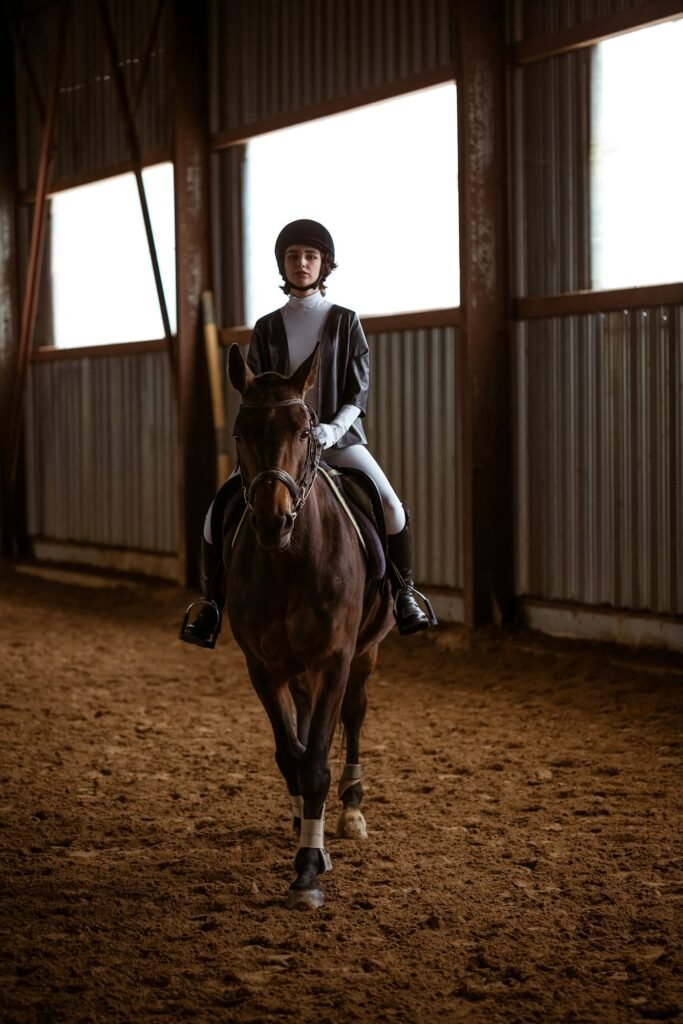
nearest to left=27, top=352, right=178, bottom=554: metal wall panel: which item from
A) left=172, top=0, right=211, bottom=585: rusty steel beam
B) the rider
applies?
left=172, top=0, right=211, bottom=585: rusty steel beam

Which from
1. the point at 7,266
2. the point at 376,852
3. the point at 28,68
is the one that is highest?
the point at 28,68

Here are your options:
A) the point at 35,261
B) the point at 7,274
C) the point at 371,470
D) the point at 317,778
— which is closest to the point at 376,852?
the point at 317,778

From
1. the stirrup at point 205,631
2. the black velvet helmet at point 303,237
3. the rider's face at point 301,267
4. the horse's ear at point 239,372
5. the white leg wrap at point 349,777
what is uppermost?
the black velvet helmet at point 303,237

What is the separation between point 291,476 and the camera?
388 centimetres

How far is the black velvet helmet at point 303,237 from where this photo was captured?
4586 millimetres

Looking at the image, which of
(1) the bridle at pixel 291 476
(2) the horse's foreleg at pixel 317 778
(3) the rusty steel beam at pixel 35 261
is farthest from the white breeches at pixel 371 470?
(3) the rusty steel beam at pixel 35 261

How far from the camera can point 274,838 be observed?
474 cm

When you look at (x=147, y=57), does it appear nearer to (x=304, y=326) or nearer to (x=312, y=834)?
(x=304, y=326)

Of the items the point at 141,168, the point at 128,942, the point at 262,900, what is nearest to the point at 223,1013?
the point at 128,942

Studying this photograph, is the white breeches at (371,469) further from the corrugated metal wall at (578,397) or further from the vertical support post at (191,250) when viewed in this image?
the vertical support post at (191,250)

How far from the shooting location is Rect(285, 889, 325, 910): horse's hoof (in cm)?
394

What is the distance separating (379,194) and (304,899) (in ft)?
22.2

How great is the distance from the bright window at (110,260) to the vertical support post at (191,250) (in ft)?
1.74

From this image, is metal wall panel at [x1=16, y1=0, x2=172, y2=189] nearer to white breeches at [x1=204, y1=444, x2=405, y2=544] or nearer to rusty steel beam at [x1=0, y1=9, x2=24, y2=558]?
rusty steel beam at [x1=0, y1=9, x2=24, y2=558]
